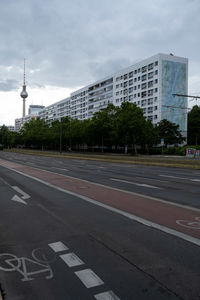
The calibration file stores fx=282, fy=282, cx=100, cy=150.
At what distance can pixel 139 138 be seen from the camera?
5697cm

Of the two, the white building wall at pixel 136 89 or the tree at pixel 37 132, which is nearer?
the white building wall at pixel 136 89

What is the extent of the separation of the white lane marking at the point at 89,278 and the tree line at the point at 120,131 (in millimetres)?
50166

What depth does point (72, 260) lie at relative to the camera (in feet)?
13.5

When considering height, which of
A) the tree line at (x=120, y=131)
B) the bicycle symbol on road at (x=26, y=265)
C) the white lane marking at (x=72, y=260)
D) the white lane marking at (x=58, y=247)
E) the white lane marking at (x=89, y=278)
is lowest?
the bicycle symbol on road at (x=26, y=265)

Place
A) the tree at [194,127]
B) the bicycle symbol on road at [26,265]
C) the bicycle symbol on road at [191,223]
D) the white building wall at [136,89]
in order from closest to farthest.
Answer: the bicycle symbol on road at [26,265]
the bicycle symbol on road at [191,223]
the white building wall at [136,89]
the tree at [194,127]

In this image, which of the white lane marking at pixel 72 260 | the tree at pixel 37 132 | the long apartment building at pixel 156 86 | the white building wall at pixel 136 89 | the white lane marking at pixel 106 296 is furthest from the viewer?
the tree at pixel 37 132

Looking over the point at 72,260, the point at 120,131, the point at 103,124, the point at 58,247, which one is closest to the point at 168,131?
the point at 103,124

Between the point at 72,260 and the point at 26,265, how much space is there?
2.13 feet

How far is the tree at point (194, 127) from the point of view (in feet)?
293

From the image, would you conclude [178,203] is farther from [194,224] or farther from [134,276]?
[134,276]

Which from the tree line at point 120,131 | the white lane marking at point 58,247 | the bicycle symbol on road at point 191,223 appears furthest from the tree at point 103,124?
the white lane marking at point 58,247

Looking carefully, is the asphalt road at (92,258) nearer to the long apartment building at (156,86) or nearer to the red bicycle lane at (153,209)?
the red bicycle lane at (153,209)

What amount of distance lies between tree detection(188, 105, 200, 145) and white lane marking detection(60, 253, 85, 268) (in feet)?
282

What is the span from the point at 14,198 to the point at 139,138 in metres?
49.0
